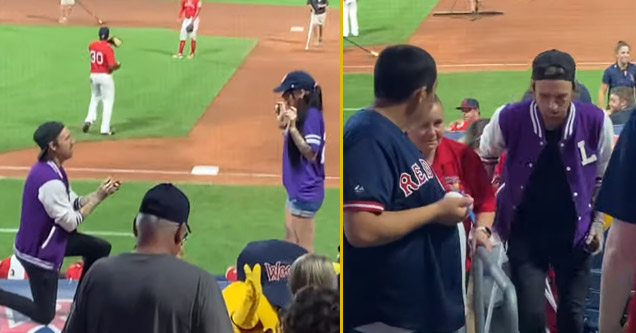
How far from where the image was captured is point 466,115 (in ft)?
7.84

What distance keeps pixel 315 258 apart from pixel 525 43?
2.84 ft

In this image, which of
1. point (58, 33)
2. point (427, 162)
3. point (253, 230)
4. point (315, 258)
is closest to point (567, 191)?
point (427, 162)

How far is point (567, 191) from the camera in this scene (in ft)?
7.80

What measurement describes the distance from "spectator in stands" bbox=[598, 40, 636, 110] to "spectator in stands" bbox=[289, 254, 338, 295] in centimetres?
88

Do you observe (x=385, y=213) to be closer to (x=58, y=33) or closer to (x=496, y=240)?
(x=496, y=240)

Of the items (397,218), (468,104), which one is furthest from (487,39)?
(397,218)

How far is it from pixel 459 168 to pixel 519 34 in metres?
0.41

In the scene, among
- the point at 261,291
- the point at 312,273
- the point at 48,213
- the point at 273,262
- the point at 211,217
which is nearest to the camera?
the point at 312,273

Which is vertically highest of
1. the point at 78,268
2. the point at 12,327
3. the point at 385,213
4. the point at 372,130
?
the point at 372,130

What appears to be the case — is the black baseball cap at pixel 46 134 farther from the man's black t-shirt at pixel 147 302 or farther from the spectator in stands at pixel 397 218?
the spectator in stands at pixel 397 218

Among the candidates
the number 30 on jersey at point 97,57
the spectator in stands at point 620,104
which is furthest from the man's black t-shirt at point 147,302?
the spectator in stands at point 620,104

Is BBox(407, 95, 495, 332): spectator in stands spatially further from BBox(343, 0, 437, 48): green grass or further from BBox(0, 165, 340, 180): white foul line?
BBox(0, 165, 340, 180): white foul line

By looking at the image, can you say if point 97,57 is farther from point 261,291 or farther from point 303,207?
point 261,291

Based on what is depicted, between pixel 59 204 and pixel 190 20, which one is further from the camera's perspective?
pixel 190 20
